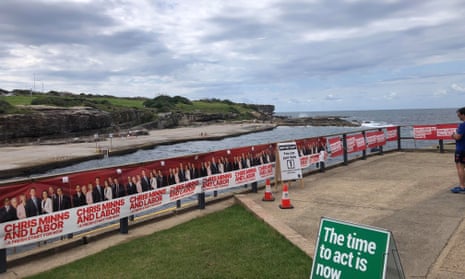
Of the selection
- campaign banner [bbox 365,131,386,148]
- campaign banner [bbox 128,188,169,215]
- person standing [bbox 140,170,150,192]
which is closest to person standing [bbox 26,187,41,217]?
campaign banner [bbox 128,188,169,215]

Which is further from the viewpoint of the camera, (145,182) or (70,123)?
(70,123)

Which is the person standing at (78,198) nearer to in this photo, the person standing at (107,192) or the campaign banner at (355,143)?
the person standing at (107,192)

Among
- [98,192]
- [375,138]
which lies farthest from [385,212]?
[375,138]

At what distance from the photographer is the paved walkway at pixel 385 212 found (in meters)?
5.98

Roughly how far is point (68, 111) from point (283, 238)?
75271mm

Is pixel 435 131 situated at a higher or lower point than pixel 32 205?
higher

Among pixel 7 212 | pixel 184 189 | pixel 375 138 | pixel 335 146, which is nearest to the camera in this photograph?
pixel 7 212

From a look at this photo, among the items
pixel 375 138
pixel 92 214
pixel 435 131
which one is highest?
pixel 435 131

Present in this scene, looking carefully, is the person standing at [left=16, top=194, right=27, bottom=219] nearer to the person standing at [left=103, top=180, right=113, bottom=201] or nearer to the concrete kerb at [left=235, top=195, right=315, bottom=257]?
the person standing at [left=103, top=180, right=113, bottom=201]

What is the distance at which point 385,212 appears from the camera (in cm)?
837

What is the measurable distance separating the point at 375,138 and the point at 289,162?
831 centimetres

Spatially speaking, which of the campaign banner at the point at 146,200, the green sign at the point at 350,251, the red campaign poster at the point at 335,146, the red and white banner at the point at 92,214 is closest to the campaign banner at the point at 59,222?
the red and white banner at the point at 92,214

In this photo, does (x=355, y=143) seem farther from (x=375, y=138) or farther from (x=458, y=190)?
(x=458, y=190)

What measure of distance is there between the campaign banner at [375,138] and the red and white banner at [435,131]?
237 centimetres
